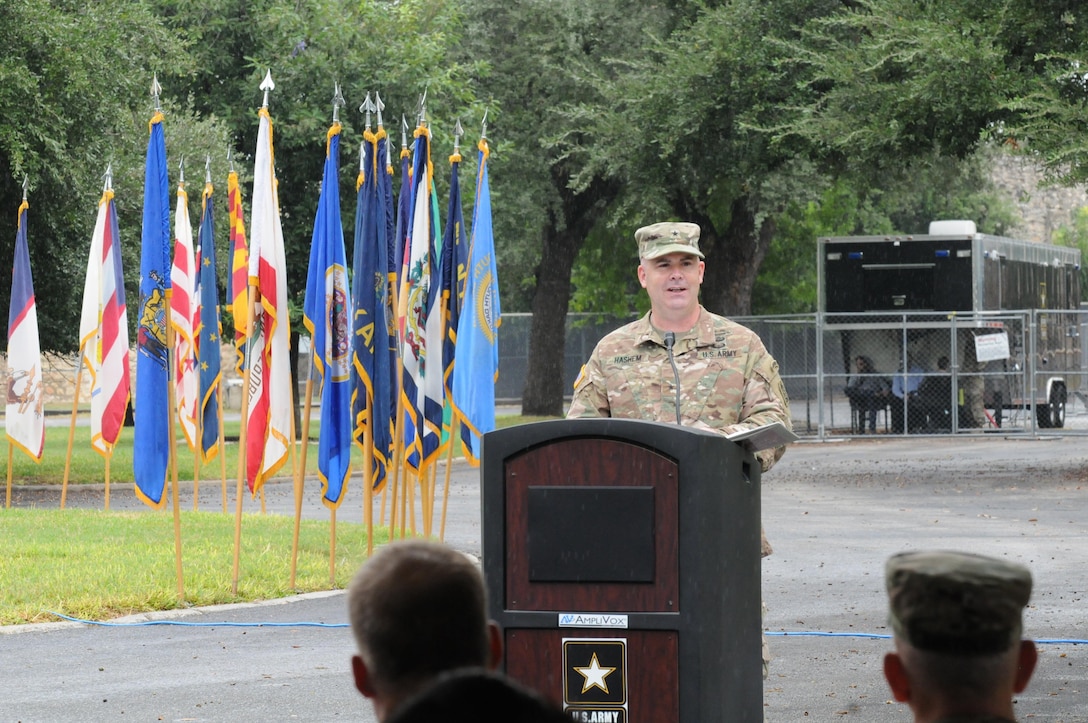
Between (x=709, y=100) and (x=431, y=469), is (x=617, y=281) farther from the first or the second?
(x=431, y=469)

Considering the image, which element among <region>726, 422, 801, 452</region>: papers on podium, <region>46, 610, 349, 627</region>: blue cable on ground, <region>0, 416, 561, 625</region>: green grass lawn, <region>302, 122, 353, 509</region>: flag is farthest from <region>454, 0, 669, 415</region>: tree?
<region>726, 422, 801, 452</region>: papers on podium

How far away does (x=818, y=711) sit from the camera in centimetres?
724

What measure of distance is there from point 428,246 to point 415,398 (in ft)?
4.16

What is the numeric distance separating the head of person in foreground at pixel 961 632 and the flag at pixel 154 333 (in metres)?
8.99

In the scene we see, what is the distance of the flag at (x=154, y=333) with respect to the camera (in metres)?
11.0

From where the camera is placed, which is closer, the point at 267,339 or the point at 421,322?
the point at 267,339

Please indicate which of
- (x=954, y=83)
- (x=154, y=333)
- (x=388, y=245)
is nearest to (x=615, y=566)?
(x=154, y=333)

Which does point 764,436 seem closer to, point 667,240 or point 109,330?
point 667,240

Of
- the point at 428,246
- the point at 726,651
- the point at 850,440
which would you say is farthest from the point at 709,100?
the point at 726,651

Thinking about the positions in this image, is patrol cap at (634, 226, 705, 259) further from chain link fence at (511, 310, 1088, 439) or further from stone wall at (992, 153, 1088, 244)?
stone wall at (992, 153, 1088, 244)

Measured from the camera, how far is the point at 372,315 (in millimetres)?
11844

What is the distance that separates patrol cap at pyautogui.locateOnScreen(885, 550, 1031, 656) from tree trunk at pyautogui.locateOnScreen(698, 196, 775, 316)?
3030 centimetres

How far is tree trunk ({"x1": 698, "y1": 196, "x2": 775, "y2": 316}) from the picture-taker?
32.8m

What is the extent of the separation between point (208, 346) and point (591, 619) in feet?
42.4
